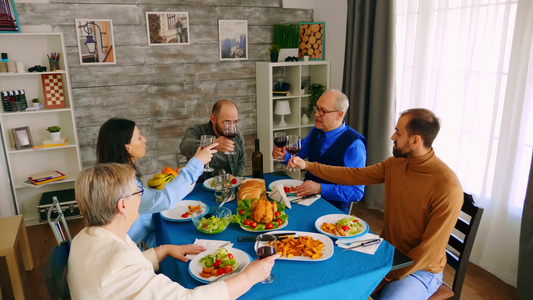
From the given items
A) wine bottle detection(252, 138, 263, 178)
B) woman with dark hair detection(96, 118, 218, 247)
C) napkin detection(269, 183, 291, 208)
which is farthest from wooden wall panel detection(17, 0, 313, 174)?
napkin detection(269, 183, 291, 208)

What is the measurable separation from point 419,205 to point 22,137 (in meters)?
3.69

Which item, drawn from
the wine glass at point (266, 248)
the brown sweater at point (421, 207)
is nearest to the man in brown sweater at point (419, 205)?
the brown sweater at point (421, 207)

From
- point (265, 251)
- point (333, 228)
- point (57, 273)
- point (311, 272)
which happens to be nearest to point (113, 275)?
point (57, 273)

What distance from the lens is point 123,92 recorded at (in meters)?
4.13

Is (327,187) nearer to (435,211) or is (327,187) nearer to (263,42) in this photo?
(435,211)

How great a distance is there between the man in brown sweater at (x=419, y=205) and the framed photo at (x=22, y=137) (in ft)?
11.4

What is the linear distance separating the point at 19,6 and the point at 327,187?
131 inches

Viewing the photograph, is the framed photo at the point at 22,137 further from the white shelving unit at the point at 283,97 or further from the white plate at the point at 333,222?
the white plate at the point at 333,222

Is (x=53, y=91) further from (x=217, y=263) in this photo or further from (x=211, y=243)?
(x=217, y=263)

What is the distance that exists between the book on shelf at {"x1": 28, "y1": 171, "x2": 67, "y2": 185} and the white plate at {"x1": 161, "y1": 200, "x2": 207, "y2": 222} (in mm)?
2316

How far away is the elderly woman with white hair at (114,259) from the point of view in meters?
1.23

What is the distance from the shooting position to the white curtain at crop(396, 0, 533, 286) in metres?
2.69

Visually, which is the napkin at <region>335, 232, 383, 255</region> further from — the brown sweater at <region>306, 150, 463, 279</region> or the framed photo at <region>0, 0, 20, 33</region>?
the framed photo at <region>0, 0, 20, 33</region>

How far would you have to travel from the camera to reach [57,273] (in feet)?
4.80
